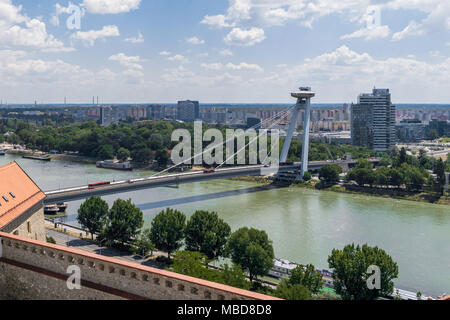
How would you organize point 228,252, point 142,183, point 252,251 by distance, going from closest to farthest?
1. point 252,251
2. point 228,252
3. point 142,183

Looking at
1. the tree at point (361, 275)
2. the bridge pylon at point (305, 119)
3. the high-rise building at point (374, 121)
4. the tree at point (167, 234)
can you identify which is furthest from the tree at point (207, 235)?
the high-rise building at point (374, 121)

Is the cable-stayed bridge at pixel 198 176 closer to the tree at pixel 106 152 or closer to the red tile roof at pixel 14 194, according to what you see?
the red tile roof at pixel 14 194

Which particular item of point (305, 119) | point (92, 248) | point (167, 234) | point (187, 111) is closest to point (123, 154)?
point (305, 119)

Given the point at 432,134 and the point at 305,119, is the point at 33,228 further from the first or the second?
the point at 432,134

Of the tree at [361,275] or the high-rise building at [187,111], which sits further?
the high-rise building at [187,111]

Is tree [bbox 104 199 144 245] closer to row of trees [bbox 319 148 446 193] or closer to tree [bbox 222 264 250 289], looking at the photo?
tree [bbox 222 264 250 289]

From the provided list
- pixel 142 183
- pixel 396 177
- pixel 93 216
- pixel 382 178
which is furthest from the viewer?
pixel 382 178

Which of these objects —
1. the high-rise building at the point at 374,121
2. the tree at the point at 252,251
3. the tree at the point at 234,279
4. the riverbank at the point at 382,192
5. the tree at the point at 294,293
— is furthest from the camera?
the high-rise building at the point at 374,121
